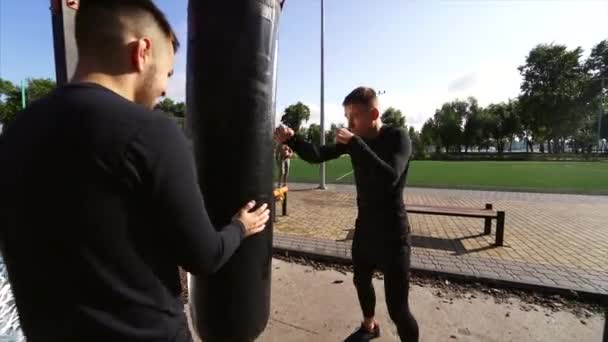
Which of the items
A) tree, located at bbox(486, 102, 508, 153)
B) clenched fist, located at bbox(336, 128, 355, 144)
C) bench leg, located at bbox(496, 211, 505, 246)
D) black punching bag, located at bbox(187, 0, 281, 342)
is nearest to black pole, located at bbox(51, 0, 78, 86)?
black punching bag, located at bbox(187, 0, 281, 342)

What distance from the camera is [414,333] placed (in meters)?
2.42

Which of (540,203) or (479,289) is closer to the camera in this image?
(479,289)

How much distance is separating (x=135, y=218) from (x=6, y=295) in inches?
112

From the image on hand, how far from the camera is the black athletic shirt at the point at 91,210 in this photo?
82 centimetres

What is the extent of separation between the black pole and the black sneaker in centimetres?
305

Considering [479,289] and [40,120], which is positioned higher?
[40,120]

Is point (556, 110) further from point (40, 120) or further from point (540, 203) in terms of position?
point (40, 120)

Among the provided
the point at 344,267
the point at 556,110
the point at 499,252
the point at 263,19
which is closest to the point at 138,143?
the point at 263,19

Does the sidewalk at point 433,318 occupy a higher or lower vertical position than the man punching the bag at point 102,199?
lower

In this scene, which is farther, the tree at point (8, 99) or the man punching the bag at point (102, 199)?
the tree at point (8, 99)

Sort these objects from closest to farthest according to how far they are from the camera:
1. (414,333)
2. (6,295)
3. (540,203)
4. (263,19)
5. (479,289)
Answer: (263,19) < (414,333) < (6,295) < (479,289) < (540,203)

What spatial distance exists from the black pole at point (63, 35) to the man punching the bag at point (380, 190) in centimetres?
151

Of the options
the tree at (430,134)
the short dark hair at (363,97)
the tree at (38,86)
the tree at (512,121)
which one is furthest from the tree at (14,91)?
the tree at (512,121)

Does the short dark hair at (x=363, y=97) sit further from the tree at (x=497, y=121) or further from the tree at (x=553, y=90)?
the tree at (x=497, y=121)
